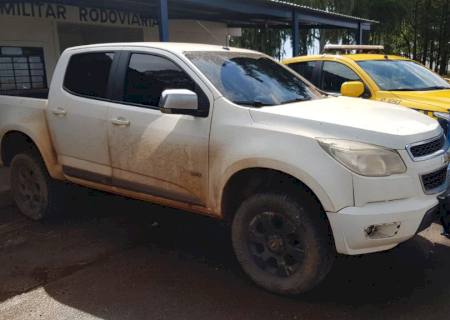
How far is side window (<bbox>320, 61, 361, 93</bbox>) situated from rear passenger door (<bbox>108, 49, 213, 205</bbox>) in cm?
326

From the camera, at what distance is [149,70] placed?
4344 millimetres

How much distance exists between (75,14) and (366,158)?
10843mm

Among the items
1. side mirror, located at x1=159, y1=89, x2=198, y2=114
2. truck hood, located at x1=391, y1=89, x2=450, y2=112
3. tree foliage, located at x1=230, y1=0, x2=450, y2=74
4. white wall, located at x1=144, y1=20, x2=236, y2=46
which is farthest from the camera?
tree foliage, located at x1=230, y1=0, x2=450, y2=74

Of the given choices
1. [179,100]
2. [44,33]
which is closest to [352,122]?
[179,100]

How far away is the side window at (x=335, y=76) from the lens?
6.67 meters

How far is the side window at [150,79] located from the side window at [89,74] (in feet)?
1.00

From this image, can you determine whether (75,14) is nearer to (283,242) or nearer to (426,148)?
(283,242)

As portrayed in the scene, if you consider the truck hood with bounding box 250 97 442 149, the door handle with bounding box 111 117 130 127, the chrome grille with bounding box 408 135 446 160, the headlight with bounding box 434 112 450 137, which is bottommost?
the headlight with bounding box 434 112 450 137

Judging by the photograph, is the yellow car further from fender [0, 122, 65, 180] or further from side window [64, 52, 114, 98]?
fender [0, 122, 65, 180]

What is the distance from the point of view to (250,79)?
163 inches

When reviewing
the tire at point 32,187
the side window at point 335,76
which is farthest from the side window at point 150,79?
→ the side window at point 335,76

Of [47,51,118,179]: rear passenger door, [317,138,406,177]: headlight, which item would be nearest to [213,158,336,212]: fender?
[317,138,406,177]: headlight

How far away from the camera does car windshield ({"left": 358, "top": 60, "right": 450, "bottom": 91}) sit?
650cm

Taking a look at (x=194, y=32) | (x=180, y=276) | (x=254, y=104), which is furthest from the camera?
(x=194, y=32)
